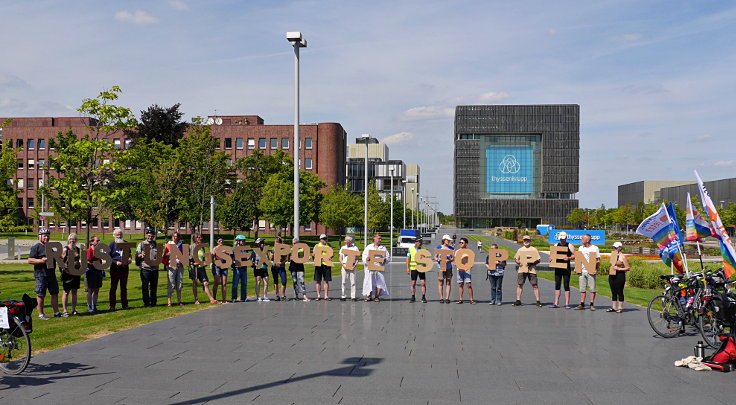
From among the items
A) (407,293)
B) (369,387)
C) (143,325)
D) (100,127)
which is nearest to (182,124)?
(100,127)

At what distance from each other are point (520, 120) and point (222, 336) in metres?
167

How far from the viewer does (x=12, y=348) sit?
804cm

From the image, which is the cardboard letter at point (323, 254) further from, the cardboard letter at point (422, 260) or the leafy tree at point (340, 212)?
the leafy tree at point (340, 212)

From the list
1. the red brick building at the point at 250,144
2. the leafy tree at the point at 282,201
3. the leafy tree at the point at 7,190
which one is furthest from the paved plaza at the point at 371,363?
the red brick building at the point at 250,144

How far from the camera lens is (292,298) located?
56.4 ft

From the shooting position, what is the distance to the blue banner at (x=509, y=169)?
17212cm

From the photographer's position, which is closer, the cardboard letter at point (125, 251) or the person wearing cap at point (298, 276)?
the cardboard letter at point (125, 251)

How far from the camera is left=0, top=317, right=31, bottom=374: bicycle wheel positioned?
26.1 feet

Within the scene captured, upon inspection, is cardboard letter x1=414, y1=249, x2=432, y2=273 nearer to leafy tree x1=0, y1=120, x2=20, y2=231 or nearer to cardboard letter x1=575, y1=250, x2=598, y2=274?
cardboard letter x1=575, y1=250, x2=598, y2=274

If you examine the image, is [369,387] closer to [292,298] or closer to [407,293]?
[292,298]

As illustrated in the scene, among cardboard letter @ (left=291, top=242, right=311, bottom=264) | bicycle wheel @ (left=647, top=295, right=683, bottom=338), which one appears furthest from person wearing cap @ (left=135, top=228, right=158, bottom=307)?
bicycle wheel @ (left=647, top=295, right=683, bottom=338)

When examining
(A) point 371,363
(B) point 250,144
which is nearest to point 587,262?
(A) point 371,363

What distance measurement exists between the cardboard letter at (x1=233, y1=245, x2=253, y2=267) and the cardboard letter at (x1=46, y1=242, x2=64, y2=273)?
13.7 ft

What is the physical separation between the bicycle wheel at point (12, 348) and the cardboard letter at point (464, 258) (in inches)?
416
